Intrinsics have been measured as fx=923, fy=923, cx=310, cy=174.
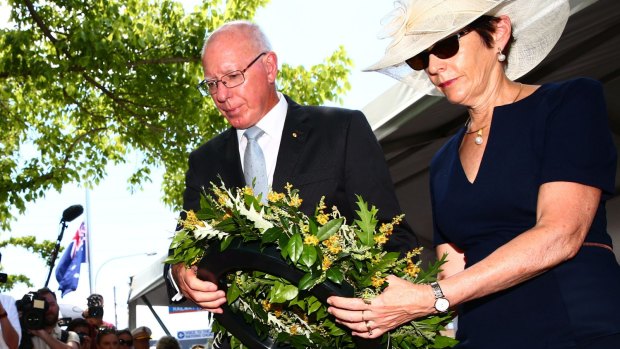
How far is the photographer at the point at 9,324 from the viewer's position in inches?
269

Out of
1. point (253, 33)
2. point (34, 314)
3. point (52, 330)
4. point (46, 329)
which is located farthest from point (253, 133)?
point (52, 330)

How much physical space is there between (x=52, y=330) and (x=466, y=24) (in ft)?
20.7

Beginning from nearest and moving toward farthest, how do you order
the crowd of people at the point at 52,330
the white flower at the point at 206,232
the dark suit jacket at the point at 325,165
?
the white flower at the point at 206,232 < the dark suit jacket at the point at 325,165 < the crowd of people at the point at 52,330

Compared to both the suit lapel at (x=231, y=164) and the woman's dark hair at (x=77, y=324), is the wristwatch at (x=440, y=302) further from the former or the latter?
the woman's dark hair at (x=77, y=324)

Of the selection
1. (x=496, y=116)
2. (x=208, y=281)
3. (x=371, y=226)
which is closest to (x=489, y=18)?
(x=496, y=116)

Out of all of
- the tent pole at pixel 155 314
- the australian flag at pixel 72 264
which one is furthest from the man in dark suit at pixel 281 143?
the australian flag at pixel 72 264

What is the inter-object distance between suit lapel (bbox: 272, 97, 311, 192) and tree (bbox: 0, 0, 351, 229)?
8644 millimetres

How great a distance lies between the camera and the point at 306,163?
3082 mm

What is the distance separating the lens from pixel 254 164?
124 inches

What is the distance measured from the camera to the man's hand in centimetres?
243

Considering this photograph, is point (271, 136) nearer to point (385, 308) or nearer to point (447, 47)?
point (447, 47)

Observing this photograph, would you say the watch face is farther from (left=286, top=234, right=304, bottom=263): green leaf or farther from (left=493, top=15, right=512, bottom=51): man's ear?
(left=493, top=15, right=512, bottom=51): man's ear

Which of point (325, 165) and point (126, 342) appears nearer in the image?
point (325, 165)

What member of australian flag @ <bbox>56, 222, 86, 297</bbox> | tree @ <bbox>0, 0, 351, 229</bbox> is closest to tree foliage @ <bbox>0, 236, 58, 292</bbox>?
australian flag @ <bbox>56, 222, 86, 297</bbox>
